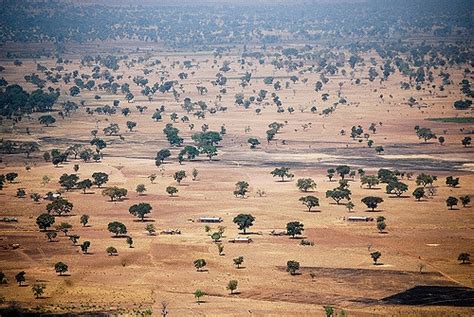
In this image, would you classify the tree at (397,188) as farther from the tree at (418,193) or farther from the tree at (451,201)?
the tree at (451,201)

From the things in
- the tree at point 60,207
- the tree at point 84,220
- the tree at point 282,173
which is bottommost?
the tree at point 84,220

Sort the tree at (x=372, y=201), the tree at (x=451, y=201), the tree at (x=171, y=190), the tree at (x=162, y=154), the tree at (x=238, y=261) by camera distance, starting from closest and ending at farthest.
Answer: the tree at (x=238, y=261)
the tree at (x=372, y=201)
the tree at (x=451, y=201)
the tree at (x=171, y=190)
the tree at (x=162, y=154)

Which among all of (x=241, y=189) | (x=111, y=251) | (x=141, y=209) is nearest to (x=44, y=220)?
(x=141, y=209)

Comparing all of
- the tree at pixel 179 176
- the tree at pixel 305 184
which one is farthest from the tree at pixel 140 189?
the tree at pixel 305 184

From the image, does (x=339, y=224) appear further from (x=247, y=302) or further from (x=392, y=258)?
(x=247, y=302)

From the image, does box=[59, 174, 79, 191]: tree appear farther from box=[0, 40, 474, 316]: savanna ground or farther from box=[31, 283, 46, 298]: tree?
box=[31, 283, 46, 298]: tree

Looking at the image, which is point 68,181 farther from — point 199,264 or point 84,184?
point 199,264
